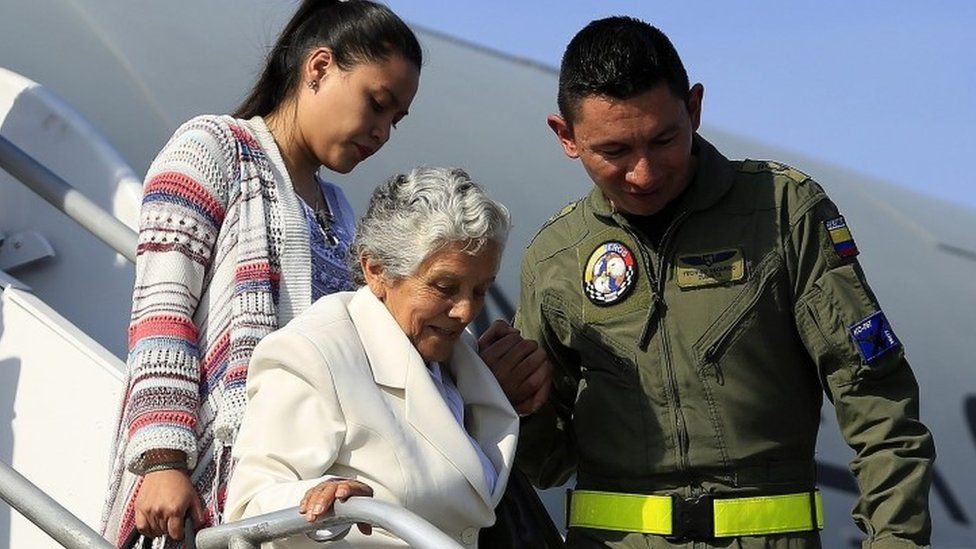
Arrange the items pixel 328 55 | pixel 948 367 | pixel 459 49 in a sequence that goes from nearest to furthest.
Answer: pixel 328 55 < pixel 948 367 < pixel 459 49

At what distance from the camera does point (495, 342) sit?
8.93ft

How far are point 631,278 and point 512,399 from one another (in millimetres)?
313

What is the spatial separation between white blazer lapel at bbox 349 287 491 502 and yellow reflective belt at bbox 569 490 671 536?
1.36 ft

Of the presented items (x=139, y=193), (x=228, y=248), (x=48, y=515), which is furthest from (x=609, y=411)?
(x=139, y=193)

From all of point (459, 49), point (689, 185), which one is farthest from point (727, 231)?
point (459, 49)

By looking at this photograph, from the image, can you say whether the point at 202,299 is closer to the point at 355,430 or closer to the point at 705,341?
the point at 355,430

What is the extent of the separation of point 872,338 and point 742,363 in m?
0.22

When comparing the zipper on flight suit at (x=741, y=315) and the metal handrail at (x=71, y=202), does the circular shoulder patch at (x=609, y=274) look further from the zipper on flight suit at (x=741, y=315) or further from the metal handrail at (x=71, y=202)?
the metal handrail at (x=71, y=202)

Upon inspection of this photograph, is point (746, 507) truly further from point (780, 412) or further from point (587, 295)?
point (587, 295)

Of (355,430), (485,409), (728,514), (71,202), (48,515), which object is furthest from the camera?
(71,202)

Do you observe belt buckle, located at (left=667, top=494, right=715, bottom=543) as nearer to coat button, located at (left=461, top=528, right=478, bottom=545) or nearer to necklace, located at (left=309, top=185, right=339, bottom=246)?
coat button, located at (left=461, top=528, right=478, bottom=545)

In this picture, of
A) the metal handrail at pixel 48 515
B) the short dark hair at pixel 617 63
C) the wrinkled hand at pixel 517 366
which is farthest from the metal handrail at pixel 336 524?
the short dark hair at pixel 617 63

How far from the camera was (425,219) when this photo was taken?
7.94ft

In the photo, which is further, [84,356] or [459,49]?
[459,49]
